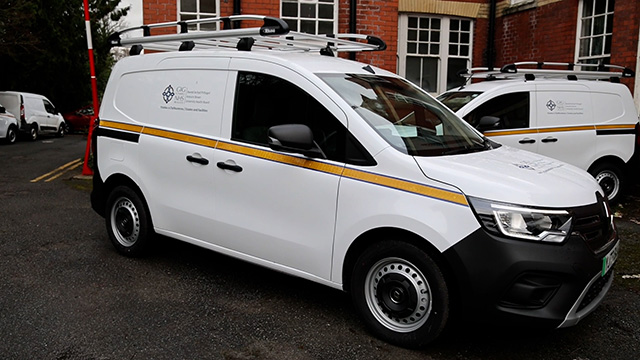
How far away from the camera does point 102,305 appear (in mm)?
4375

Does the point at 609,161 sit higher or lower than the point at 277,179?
lower

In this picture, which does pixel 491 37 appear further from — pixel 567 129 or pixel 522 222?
pixel 522 222

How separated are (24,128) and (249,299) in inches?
783

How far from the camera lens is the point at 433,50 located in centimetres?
1235

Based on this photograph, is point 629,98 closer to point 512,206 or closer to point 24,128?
point 512,206

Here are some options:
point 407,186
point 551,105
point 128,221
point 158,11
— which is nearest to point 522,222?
point 407,186

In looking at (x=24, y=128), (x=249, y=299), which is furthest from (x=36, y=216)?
(x=24, y=128)

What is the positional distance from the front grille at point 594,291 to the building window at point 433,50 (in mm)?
9022

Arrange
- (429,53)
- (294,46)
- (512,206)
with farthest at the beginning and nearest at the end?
1. (429,53)
2. (294,46)
3. (512,206)

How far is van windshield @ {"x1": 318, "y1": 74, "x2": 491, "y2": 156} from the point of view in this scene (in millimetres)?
3900

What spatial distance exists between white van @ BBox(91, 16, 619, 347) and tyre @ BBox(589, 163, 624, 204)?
475 centimetres

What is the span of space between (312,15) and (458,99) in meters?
4.37

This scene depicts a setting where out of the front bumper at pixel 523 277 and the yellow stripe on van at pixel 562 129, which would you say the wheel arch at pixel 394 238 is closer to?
the front bumper at pixel 523 277

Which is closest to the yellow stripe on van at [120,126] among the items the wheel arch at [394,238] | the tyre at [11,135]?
the wheel arch at [394,238]
